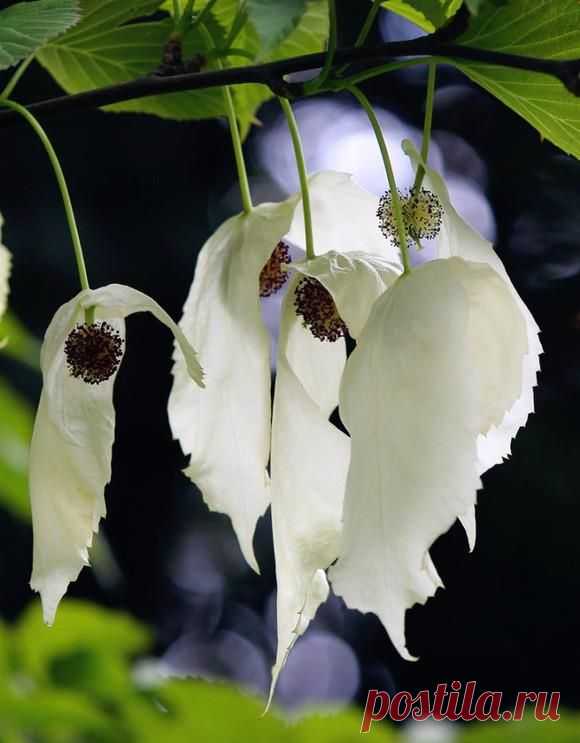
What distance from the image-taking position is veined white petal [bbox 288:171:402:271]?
21.0 inches

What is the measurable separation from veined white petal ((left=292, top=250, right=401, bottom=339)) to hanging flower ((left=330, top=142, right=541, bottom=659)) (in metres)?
0.03

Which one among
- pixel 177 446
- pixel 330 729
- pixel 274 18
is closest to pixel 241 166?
pixel 274 18

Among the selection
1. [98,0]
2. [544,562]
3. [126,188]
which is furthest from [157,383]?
[98,0]

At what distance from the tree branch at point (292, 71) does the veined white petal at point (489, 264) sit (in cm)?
4

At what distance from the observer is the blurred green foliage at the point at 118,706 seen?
Answer: 1.11 ft

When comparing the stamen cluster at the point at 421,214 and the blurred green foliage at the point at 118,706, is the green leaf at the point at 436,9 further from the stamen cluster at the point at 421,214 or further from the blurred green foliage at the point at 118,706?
the blurred green foliage at the point at 118,706

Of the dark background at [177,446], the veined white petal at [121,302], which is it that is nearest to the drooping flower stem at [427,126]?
the veined white petal at [121,302]

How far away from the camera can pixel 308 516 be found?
17.6 inches

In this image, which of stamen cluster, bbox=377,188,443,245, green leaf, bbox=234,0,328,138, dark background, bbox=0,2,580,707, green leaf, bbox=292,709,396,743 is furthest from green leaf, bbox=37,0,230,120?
dark background, bbox=0,2,580,707

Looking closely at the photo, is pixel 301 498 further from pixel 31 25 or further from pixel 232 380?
pixel 31 25

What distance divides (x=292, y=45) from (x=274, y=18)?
0.27 metres

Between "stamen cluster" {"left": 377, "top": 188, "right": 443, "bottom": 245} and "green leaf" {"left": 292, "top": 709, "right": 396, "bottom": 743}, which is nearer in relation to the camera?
"green leaf" {"left": 292, "top": 709, "right": 396, "bottom": 743}

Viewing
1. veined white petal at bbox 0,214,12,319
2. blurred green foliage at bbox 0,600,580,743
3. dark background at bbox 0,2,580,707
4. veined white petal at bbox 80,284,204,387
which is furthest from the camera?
dark background at bbox 0,2,580,707

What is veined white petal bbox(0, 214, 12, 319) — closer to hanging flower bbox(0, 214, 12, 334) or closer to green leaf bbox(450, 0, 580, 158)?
hanging flower bbox(0, 214, 12, 334)
